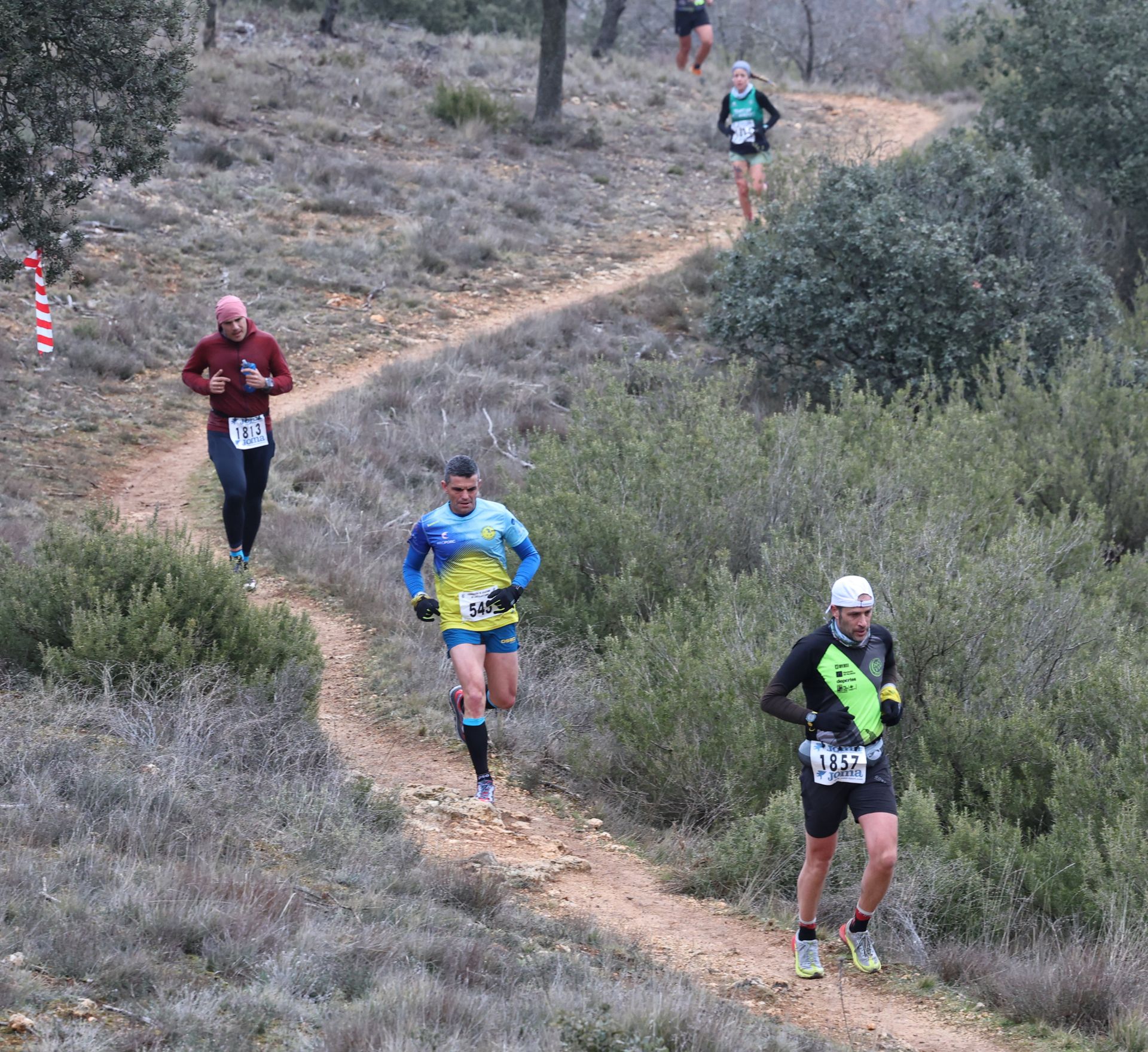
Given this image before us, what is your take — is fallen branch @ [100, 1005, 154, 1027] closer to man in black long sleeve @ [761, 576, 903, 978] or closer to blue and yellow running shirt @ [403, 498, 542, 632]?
man in black long sleeve @ [761, 576, 903, 978]

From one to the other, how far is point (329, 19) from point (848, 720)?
2667 cm

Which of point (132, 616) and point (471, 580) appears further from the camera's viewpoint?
point (132, 616)

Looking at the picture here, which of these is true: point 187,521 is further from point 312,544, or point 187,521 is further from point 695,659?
point 695,659

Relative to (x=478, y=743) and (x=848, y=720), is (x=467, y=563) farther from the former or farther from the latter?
(x=848, y=720)

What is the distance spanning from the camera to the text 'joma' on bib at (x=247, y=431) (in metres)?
8.88

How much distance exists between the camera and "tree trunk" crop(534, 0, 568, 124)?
23.6 meters

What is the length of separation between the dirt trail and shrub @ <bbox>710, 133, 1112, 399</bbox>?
781 centimetres

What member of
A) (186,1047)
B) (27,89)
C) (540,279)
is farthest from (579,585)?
(540,279)

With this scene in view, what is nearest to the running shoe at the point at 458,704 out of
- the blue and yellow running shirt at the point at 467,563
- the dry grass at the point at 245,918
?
the blue and yellow running shirt at the point at 467,563

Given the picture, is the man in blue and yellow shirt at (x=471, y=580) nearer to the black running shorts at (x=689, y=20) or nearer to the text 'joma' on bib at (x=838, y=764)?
the text 'joma' on bib at (x=838, y=764)

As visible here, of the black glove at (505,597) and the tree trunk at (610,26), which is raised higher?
the tree trunk at (610,26)

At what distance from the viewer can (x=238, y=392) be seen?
8.80 metres

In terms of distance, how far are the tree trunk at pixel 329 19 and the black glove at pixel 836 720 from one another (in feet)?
86.4

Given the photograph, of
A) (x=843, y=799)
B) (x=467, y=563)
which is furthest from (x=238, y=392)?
(x=843, y=799)
